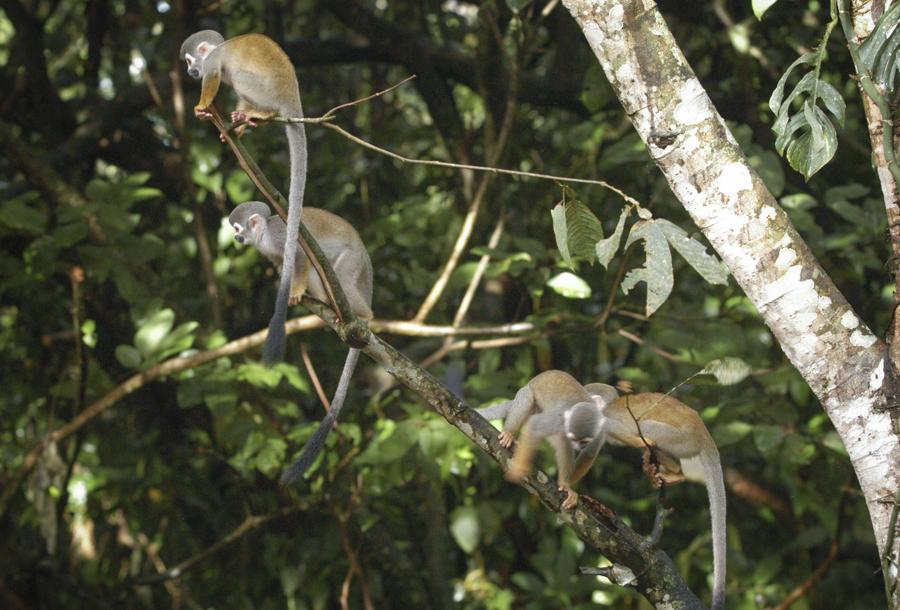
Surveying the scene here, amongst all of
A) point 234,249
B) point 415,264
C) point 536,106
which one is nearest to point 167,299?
point 234,249

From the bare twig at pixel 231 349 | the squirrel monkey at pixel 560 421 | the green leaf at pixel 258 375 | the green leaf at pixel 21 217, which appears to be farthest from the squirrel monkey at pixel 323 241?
the green leaf at pixel 21 217

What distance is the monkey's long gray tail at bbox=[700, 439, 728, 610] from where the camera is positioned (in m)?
2.90

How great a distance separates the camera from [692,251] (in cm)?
221

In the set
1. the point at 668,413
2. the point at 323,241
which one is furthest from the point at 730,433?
the point at 323,241

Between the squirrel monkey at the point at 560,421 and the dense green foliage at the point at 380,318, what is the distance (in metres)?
0.52

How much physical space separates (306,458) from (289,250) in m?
0.62

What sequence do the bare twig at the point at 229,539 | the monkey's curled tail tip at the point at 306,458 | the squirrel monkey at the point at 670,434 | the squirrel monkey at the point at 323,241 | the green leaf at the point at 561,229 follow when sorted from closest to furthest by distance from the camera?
the green leaf at the point at 561,229, the monkey's curled tail tip at the point at 306,458, the squirrel monkey at the point at 670,434, the squirrel monkey at the point at 323,241, the bare twig at the point at 229,539

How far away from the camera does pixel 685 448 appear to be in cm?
341

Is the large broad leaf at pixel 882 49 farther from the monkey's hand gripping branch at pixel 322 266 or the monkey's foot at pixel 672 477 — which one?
the monkey's foot at pixel 672 477

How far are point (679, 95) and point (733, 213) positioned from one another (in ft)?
0.93

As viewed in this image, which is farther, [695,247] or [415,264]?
[415,264]

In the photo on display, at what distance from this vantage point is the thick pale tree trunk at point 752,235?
2.14 meters

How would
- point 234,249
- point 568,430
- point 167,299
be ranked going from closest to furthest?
1. point 568,430
2. point 167,299
3. point 234,249

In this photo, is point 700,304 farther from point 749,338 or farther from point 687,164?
point 687,164
